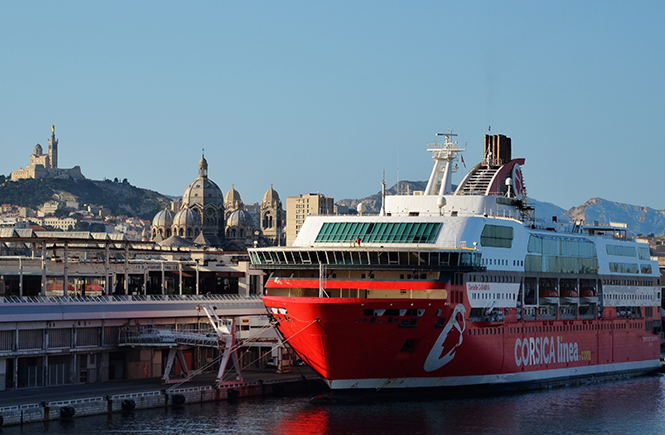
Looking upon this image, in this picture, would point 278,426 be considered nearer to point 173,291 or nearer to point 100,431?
point 100,431

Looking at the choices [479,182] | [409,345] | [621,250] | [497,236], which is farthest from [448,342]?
[621,250]

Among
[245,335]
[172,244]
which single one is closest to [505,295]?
[245,335]

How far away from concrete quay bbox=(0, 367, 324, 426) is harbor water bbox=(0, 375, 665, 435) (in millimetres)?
583

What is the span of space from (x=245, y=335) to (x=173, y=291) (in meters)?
29.3

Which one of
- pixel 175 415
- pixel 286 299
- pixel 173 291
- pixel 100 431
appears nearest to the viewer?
pixel 100 431

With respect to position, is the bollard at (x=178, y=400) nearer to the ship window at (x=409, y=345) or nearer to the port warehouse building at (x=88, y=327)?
the port warehouse building at (x=88, y=327)

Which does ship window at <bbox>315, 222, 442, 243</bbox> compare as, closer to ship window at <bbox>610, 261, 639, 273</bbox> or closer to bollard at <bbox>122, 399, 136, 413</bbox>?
bollard at <bbox>122, 399, 136, 413</bbox>

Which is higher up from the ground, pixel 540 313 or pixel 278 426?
pixel 540 313

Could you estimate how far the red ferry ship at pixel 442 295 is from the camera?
54.8 meters

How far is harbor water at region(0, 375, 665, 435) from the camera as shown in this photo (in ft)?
162

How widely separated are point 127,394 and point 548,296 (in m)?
28.1

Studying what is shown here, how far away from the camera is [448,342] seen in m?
56.0

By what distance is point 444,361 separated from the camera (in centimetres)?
5659

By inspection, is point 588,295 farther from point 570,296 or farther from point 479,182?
point 479,182
